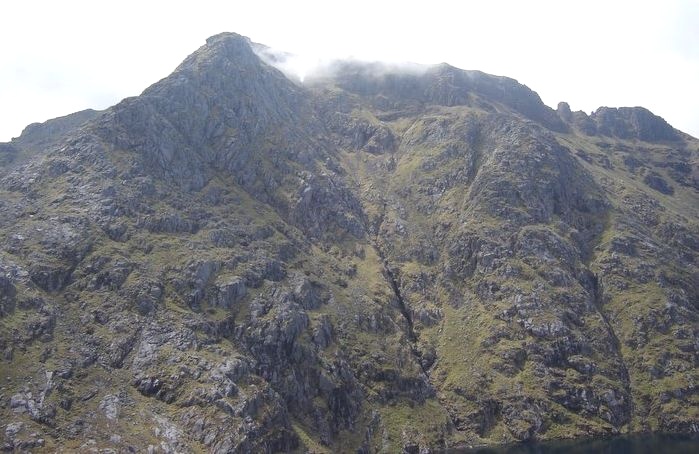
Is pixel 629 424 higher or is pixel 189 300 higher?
pixel 189 300

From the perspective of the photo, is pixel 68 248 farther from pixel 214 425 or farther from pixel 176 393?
pixel 214 425

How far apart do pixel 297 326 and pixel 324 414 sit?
1224 inches

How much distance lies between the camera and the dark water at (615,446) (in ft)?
525

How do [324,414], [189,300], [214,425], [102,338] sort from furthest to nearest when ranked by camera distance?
[189,300]
[324,414]
[102,338]
[214,425]

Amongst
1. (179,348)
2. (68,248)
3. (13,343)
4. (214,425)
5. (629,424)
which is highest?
(68,248)

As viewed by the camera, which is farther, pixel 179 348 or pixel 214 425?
pixel 179 348

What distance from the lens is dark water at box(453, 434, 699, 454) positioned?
525 ft

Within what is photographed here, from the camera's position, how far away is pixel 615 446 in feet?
556

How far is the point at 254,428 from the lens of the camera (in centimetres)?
15388

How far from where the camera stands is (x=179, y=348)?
171 m

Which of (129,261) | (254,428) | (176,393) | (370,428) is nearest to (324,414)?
(370,428)

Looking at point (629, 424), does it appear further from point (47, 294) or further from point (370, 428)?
point (47, 294)

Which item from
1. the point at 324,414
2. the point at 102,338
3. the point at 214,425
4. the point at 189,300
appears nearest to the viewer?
the point at 214,425

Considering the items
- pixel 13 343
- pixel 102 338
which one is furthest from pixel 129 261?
pixel 13 343
